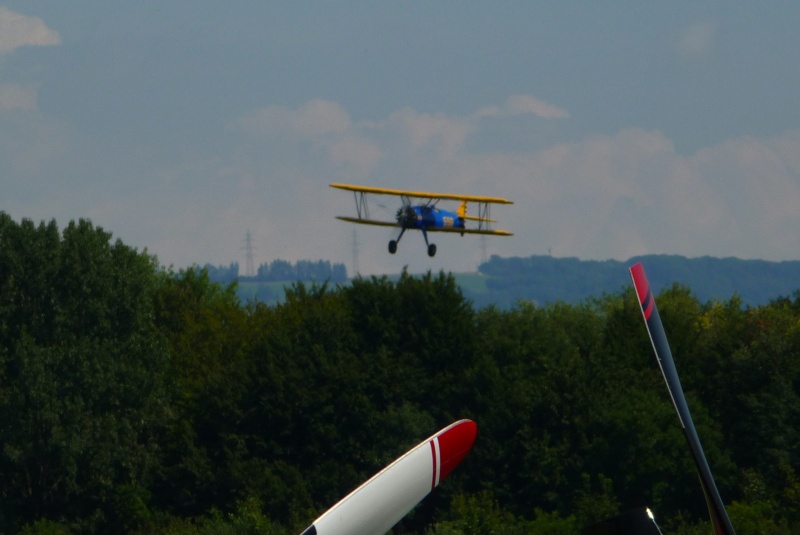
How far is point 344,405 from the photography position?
64812 millimetres

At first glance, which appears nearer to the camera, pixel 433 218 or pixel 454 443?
pixel 454 443

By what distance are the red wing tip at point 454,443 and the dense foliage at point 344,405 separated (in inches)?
1927

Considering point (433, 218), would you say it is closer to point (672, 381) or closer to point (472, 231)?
point (472, 231)

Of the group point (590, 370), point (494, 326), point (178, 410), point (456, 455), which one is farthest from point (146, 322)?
point (456, 455)

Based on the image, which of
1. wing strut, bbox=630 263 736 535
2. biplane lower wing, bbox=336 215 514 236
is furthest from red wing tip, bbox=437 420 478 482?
biplane lower wing, bbox=336 215 514 236

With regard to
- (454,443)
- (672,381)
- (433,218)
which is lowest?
(454,443)

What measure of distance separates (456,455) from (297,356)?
57755mm

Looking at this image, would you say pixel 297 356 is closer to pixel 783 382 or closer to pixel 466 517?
pixel 466 517

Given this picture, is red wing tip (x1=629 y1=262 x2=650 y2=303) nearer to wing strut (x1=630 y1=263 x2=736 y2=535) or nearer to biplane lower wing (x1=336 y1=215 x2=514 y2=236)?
wing strut (x1=630 y1=263 x2=736 y2=535)

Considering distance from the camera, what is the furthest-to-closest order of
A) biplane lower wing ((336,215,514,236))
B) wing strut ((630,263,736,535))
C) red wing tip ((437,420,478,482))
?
biplane lower wing ((336,215,514,236)) < wing strut ((630,263,736,535)) < red wing tip ((437,420,478,482))

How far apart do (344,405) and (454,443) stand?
185 ft

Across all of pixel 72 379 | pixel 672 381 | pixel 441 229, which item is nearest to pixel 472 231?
A: pixel 441 229

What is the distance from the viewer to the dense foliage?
5969cm

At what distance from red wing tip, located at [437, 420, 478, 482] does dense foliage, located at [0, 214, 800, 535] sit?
48956 millimetres
